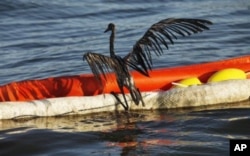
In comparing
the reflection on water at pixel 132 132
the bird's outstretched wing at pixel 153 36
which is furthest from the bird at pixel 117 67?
the reflection on water at pixel 132 132

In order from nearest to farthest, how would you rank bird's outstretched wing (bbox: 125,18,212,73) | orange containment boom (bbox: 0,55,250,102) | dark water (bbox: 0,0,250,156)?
dark water (bbox: 0,0,250,156)
bird's outstretched wing (bbox: 125,18,212,73)
orange containment boom (bbox: 0,55,250,102)

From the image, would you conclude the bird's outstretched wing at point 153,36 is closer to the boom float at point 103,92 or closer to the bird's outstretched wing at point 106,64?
the bird's outstretched wing at point 106,64

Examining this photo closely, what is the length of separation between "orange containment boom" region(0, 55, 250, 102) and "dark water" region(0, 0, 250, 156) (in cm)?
46

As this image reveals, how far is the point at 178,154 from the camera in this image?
7.18 m

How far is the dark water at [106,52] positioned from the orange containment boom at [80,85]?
18.1 inches

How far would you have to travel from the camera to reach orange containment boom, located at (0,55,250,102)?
9086 mm

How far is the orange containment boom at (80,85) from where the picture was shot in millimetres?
9086

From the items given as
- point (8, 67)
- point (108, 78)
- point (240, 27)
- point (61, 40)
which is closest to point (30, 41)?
point (61, 40)

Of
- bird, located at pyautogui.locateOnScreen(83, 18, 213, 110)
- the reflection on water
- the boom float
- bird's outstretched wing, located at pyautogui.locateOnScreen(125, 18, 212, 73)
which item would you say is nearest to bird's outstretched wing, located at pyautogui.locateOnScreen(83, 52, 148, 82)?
bird, located at pyautogui.locateOnScreen(83, 18, 213, 110)

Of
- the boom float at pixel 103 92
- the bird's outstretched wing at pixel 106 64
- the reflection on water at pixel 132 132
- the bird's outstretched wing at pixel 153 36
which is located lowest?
the reflection on water at pixel 132 132

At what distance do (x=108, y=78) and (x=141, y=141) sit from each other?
167 centimetres

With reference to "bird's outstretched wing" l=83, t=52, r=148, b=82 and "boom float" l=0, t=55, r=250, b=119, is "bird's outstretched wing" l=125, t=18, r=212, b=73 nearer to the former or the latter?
"bird's outstretched wing" l=83, t=52, r=148, b=82

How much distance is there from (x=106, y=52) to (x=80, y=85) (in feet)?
14.3

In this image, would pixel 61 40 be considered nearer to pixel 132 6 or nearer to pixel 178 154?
pixel 132 6
